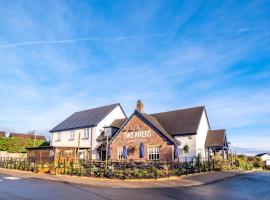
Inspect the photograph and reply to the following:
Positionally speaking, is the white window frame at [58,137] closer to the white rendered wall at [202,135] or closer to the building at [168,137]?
the building at [168,137]

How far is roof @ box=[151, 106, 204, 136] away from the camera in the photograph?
34594 millimetres

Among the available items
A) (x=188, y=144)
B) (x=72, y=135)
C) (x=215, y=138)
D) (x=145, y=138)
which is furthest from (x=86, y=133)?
(x=215, y=138)

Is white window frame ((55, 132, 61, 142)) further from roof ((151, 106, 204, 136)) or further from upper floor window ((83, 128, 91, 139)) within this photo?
roof ((151, 106, 204, 136))

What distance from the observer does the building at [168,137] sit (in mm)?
33000

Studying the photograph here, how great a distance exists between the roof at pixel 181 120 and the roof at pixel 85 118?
8.85 metres

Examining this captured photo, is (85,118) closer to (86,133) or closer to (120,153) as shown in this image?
(86,133)

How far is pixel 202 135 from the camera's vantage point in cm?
3525

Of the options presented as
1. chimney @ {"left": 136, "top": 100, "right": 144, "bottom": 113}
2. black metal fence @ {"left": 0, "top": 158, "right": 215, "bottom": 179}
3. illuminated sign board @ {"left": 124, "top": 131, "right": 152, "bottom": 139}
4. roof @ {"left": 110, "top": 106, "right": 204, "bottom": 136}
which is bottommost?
black metal fence @ {"left": 0, "top": 158, "right": 215, "bottom": 179}

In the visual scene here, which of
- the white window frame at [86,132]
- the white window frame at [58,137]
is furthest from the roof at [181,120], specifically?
the white window frame at [58,137]

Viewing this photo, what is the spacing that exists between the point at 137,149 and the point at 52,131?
20.7 metres

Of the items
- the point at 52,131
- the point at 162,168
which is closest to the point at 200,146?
the point at 162,168

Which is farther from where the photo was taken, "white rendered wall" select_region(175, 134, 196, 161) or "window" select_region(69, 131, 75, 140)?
"window" select_region(69, 131, 75, 140)

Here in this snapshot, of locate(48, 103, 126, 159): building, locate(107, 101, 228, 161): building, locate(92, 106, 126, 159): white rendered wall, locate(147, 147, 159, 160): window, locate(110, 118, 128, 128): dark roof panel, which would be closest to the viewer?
locate(107, 101, 228, 161): building

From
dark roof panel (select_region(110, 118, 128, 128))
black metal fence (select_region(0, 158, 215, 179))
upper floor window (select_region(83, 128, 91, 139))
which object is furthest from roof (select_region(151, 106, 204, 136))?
upper floor window (select_region(83, 128, 91, 139))
